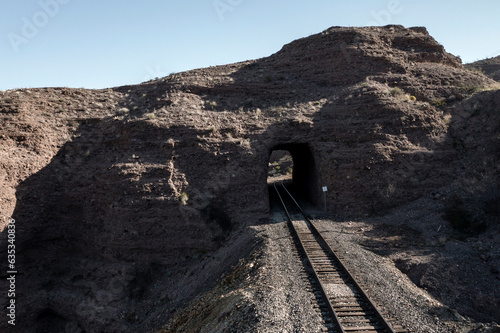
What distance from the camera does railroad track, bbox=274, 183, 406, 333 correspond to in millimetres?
8164

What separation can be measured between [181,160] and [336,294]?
13.1m

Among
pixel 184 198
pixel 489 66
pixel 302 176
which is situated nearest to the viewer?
pixel 184 198

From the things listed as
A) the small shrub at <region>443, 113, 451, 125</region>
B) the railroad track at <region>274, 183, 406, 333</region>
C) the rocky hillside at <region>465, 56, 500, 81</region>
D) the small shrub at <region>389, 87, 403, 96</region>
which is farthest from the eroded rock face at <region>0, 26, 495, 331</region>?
the rocky hillside at <region>465, 56, 500, 81</region>

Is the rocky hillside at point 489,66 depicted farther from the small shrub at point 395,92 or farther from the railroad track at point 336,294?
the railroad track at point 336,294

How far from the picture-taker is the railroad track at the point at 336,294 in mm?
8164

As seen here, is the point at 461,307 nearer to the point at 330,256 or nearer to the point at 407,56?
the point at 330,256

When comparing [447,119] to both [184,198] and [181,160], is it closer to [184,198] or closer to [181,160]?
[181,160]

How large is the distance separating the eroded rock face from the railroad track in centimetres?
585

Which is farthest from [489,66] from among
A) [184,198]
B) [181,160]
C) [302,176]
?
[184,198]

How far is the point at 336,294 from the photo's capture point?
9820mm

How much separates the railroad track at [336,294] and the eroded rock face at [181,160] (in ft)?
19.2

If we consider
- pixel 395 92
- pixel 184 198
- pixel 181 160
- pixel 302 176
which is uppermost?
pixel 395 92

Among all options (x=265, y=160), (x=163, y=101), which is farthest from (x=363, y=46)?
(x=163, y=101)

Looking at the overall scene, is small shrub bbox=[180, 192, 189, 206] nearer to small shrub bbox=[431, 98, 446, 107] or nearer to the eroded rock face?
the eroded rock face
